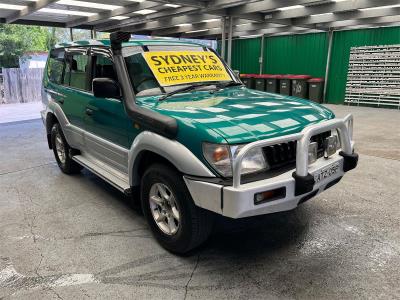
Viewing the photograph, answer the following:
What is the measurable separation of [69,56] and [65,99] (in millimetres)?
563

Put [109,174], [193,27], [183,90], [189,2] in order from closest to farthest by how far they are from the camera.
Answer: [183,90]
[109,174]
[189,2]
[193,27]

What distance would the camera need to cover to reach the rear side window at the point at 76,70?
3883mm

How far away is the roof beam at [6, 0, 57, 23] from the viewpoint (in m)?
7.59

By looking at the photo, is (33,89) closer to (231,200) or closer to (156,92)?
(156,92)

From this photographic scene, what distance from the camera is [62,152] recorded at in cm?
486

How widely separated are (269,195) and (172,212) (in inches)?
34.0

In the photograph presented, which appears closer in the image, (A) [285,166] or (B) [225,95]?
(A) [285,166]

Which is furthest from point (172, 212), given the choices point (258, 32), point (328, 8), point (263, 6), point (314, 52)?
point (258, 32)

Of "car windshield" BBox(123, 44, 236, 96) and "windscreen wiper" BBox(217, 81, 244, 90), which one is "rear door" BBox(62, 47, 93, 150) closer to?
"car windshield" BBox(123, 44, 236, 96)

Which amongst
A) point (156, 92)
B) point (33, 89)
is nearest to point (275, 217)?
point (156, 92)

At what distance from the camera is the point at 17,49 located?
17453 mm

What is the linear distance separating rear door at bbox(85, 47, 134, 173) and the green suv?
0.01 m

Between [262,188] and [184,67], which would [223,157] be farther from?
[184,67]

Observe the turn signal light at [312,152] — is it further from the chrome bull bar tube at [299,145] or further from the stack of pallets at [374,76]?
the stack of pallets at [374,76]
